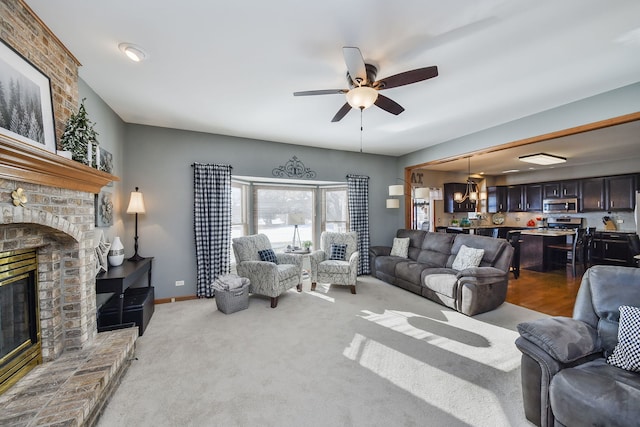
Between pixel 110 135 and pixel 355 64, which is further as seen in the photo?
pixel 110 135

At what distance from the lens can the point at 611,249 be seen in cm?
606

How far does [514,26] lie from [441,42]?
47 centimetres

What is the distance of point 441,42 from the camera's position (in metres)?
2.00

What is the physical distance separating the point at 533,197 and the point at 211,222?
29.5 ft

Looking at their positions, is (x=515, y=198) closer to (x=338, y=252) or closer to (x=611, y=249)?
(x=611, y=249)

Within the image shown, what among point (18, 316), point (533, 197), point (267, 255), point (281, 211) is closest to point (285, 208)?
point (281, 211)

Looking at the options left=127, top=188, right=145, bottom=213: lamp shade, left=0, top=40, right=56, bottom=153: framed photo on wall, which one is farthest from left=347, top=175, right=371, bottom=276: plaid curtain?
left=0, top=40, right=56, bottom=153: framed photo on wall

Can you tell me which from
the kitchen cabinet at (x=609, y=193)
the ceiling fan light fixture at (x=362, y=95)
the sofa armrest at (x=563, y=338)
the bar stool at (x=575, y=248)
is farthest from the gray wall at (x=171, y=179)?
the kitchen cabinet at (x=609, y=193)

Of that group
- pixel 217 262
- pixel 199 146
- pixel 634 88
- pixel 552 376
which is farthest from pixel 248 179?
pixel 634 88

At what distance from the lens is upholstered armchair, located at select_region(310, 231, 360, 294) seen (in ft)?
14.3

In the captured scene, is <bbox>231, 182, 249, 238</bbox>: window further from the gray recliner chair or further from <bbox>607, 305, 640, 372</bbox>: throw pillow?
<bbox>607, 305, 640, 372</bbox>: throw pillow

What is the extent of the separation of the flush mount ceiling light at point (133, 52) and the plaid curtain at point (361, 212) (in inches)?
153

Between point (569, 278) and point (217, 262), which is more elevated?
point (217, 262)

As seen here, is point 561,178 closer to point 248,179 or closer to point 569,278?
point 569,278
